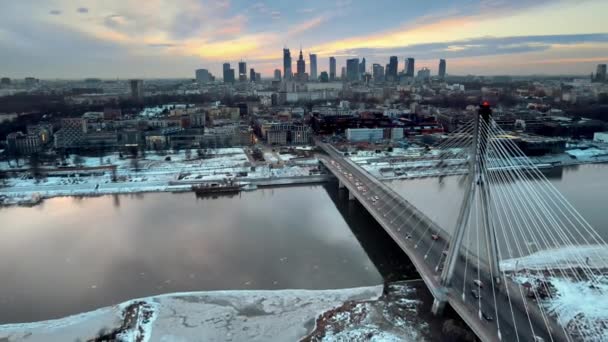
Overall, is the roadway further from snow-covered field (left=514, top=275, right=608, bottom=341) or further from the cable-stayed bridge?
snow-covered field (left=514, top=275, right=608, bottom=341)

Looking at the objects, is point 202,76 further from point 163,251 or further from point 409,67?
point 163,251

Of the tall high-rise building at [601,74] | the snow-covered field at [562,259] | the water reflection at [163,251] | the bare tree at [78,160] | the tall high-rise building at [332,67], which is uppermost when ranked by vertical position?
the tall high-rise building at [332,67]

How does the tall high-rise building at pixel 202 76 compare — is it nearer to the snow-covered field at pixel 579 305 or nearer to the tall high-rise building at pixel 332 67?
the tall high-rise building at pixel 332 67

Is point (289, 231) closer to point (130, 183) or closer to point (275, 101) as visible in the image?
point (130, 183)

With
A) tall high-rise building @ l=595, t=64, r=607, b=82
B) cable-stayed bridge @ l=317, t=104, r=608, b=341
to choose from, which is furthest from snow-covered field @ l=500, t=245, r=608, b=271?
tall high-rise building @ l=595, t=64, r=607, b=82

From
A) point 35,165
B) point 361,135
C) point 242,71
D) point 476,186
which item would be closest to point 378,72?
point 242,71

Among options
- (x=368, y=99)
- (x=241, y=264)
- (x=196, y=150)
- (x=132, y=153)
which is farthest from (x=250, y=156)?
(x=368, y=99)

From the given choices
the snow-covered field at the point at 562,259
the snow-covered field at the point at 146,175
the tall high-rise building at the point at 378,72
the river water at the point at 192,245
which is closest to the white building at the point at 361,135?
the snow-covered field at the point at 146,175
